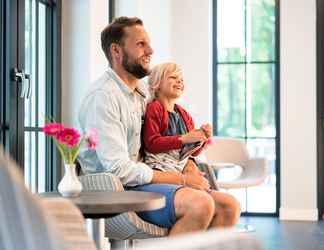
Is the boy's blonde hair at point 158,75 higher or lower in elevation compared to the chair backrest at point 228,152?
higher

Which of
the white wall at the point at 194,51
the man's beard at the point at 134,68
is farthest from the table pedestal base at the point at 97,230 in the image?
the white wall at the point at 194,51

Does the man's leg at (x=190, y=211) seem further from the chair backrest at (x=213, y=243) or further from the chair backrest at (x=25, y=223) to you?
the chair backrest at (x=25, y=223)

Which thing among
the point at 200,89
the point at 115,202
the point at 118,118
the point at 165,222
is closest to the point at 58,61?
the point at 118,118

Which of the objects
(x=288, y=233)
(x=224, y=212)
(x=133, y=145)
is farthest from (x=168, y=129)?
(x=288, y=233)

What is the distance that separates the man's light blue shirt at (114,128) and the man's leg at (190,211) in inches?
7.4

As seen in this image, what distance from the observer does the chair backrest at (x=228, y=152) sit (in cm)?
695

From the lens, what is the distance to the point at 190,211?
272 cm

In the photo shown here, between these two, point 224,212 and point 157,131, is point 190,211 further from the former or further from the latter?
point 157,131

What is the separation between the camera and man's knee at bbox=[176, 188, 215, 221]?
2.72 m

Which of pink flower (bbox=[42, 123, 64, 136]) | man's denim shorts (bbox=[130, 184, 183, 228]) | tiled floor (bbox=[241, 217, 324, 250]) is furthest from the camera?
tiled floor (bbox=[241, 217, 324, 250])

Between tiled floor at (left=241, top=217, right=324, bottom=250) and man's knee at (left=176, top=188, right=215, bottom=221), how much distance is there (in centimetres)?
212

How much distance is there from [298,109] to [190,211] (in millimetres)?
4626

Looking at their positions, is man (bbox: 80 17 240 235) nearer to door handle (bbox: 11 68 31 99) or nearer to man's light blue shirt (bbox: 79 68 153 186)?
man's light blue shirt (bbox: 79 68 153 186)

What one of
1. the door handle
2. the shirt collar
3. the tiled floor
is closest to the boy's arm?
the shirt collar
